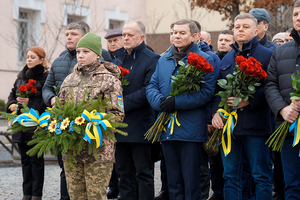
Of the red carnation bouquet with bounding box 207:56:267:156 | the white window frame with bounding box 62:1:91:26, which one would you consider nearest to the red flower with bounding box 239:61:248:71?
the red carnation bouquet with bounding box 207:56:267:156

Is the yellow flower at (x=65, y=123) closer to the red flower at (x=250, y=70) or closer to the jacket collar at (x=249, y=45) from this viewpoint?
the red flower at (x=250, y=70)

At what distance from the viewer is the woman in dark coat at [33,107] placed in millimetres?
5809

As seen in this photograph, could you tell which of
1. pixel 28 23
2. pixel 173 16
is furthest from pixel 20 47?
pixel 173 16

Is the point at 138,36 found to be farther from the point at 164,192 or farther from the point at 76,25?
the point at 164,192

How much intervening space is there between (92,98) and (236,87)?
1.50m

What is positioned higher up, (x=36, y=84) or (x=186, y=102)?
(x=186, y=102)

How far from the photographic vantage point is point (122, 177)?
5.23 meters

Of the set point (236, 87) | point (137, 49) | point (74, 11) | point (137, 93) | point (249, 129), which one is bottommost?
point (249, 129)

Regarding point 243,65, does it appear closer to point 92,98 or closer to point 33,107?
point 92,98

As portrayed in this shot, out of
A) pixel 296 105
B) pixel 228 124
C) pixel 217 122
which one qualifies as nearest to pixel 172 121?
pixel 217 122

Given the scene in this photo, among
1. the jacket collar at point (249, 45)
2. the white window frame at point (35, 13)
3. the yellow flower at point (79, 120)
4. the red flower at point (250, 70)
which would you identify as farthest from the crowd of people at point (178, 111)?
the white window frame at point (35, 13)

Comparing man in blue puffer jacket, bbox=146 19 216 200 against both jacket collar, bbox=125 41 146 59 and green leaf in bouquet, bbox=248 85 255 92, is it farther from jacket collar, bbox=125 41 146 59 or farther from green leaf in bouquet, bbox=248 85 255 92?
jacket collar, bbox=125 41 146 59

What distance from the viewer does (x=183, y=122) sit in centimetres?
462

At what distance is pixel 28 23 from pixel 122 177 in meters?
13.2
